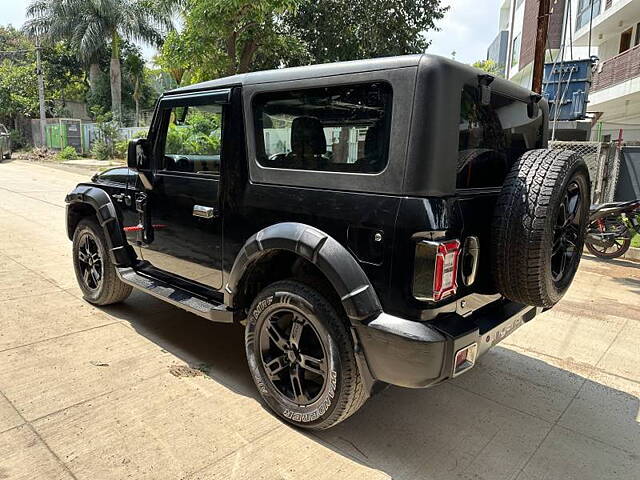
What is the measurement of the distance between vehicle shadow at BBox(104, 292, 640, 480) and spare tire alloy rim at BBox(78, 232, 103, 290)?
103 cm

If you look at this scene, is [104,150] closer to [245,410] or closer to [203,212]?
[203,212]

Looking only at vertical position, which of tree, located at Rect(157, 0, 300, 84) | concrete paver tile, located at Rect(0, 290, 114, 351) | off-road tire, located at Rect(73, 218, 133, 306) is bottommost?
concrete paver tile, located at Rect(0, 290, 114, 351)

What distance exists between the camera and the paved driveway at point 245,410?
2.50 metres

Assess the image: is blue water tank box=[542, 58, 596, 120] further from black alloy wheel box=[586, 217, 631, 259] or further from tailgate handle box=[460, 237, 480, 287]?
tailgate handle box=[460, 237, 480, 287]

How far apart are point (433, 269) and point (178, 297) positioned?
2059 millimetres

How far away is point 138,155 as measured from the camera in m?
3.77

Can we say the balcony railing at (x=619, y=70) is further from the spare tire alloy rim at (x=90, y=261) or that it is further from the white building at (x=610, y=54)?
the spare tire alloy rim at (x=90, y=261)

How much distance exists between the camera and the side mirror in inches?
147

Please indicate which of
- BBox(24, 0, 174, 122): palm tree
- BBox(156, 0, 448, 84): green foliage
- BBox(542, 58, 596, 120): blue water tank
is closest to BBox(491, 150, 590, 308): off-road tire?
BBox(542, 58, 596, 120): blue water tank

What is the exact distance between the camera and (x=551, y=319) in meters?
4.71

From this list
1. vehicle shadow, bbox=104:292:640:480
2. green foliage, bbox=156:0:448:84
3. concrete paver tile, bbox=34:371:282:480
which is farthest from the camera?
green foliage, bbox=156:0:448:84

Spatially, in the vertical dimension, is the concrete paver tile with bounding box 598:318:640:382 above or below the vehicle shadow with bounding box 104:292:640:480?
above

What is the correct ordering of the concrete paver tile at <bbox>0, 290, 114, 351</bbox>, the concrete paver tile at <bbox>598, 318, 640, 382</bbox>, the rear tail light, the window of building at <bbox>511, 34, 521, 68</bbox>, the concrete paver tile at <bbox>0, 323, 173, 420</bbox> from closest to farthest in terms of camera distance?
the rear tail light, the concrete paver tile at <bbox>0, 323, 173, 420</bbox>, the concrete paver tile at <bbox>598, 318, 640, 382</bbox>, the concrete paver tile at <bbox>0, 290, 114, 351</bbox>, the window of building at <bbox>511, 34, 521, 68</bbox>

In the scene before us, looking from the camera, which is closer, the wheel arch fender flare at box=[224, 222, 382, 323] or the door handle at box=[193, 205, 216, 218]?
the wheel arch fender flare at box=[224, 222, 382, 323]
